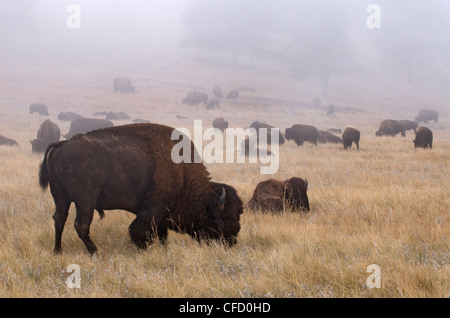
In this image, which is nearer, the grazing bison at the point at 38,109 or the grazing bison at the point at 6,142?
the grazing bison at the point at 6,142

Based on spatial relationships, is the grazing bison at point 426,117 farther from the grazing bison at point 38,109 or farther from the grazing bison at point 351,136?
the grazing bison at point 38,109

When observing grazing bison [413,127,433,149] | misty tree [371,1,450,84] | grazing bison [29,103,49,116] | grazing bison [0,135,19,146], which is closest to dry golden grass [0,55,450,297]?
grazing bison [0,135,19,146]

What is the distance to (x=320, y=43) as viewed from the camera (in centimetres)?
6322

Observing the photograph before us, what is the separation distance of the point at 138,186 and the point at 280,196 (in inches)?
137

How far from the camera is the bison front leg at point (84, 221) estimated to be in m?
4.51

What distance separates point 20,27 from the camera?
7788 centimetres

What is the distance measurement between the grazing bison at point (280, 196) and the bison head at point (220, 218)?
1.94m

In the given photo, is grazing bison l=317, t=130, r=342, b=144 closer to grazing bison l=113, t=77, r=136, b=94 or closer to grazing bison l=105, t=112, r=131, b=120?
grazing bison l=105, t=112, r=131, b=120

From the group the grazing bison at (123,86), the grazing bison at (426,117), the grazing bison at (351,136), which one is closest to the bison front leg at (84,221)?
the grazing bison at (351,136)

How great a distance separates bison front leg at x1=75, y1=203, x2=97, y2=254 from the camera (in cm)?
451

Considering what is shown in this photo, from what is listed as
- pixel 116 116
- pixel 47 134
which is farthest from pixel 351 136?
pixel 116 116

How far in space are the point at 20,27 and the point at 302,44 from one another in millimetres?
54695
